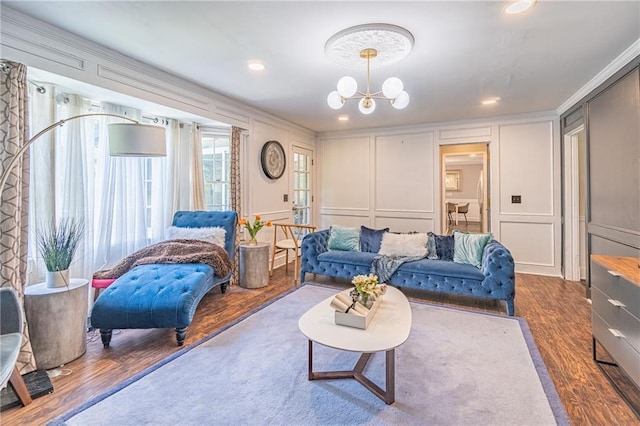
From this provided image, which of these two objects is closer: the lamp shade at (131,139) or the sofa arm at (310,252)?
the lamp shade at (131,139)

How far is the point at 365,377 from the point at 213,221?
8.40 feet

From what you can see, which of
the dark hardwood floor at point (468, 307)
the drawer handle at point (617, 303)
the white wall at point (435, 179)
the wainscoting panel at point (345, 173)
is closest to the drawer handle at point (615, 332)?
the drawer handle at point (617, 303)

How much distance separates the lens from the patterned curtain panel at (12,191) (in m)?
2.08

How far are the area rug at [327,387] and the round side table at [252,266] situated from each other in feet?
4.23

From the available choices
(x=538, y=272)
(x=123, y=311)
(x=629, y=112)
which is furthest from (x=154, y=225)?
(x=538, y=272)

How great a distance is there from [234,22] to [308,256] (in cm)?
284

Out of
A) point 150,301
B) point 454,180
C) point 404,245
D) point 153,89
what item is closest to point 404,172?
point 404,245

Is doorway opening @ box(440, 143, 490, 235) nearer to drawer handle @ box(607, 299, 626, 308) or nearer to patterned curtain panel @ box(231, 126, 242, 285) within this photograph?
patterned curtain panel @ box(231, 126, 242, 285)

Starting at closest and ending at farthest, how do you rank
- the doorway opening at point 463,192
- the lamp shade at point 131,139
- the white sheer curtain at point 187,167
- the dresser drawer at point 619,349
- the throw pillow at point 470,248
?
the dresser drawer at point 619,349
the lamp shade at point 131,139
the throw pillow at point 470,248
the white sheer curtain at point 187,167
the doorway opening at point 463,192

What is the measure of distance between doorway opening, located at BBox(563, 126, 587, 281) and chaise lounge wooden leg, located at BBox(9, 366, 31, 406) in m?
5.80

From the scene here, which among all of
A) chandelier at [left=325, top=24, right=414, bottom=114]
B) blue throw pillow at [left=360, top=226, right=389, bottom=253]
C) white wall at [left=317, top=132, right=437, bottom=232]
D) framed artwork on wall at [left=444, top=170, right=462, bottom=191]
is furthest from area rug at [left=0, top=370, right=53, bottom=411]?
framed artwork on wall at [left=444, top=170, right=462, bottom=191]

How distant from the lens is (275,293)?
3861mm

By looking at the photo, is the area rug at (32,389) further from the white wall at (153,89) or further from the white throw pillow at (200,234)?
the white wall at (153,89)

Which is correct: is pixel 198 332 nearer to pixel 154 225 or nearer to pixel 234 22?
pixel 154 225
